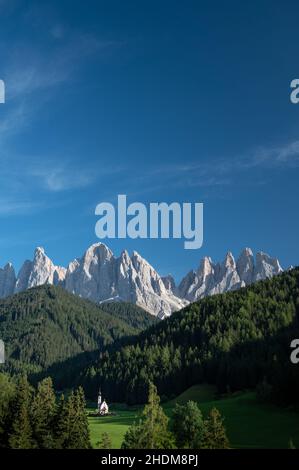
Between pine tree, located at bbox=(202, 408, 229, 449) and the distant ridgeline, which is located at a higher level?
the distant ridgeline

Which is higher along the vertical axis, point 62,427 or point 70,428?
point 62,427

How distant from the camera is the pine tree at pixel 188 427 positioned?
62.4 m

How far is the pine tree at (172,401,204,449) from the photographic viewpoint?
2457 inches

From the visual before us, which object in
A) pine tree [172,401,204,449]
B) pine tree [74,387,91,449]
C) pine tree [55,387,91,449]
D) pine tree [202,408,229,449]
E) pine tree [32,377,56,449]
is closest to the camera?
pine tree [202,408,229,449]

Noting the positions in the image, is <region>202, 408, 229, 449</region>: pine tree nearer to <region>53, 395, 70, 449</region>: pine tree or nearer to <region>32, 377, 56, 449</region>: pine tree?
<region>53, 395, 70, 449</region>: pine tree

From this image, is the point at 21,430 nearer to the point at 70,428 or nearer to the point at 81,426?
the point at 70,428

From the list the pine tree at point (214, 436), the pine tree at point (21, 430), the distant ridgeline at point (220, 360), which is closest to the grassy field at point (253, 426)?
the pine tree at point (214, 436)

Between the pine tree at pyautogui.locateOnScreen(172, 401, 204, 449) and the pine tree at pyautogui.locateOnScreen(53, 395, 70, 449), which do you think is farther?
the pine tree at pyautogui.locateOnScreen(53, 395, 70, 449)

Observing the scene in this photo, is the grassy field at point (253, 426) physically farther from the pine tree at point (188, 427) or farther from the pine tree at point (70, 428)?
the pine tree at point (188, 427)

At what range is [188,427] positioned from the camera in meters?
67.4

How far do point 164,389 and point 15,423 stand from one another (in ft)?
368

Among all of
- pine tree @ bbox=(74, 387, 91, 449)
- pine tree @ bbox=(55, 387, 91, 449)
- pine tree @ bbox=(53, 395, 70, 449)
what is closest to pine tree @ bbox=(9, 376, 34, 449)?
pine tree @ bbox=(53, 395, 70, 449)

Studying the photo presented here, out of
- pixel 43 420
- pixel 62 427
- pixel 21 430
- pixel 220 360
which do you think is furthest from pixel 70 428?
pixel 220 360
